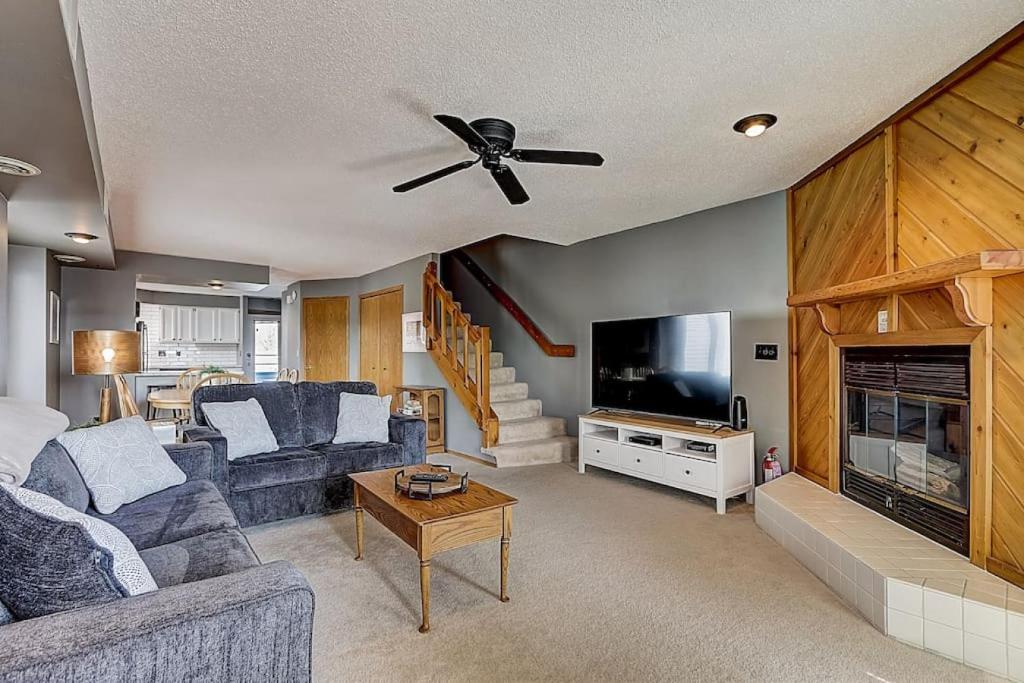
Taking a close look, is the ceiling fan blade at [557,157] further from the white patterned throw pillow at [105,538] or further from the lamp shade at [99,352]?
the lamp shade at [99,352]

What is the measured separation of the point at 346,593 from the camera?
8.32 feet

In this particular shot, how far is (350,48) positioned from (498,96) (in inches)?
27.5

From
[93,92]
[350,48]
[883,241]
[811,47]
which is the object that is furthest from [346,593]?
[883,241]

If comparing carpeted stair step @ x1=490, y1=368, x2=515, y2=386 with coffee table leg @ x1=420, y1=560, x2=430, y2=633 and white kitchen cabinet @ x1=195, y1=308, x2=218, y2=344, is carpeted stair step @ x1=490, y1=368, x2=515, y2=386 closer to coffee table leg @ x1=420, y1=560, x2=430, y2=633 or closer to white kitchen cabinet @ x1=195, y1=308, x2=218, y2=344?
coffee table leg @ x1=420, y1=560, x2=430, y2=633

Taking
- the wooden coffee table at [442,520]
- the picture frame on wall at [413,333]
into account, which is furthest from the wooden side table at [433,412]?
the wooden coffee table at [442,520]

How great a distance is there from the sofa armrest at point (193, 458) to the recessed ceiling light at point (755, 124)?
11.4ft

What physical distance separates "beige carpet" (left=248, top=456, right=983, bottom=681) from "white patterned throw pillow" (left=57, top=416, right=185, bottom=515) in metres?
0.72

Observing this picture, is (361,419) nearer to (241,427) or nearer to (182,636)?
(241,427)

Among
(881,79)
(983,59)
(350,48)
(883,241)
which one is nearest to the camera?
(350,48)

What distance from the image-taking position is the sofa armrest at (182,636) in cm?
107

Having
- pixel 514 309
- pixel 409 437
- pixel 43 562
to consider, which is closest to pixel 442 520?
pixel 43 562

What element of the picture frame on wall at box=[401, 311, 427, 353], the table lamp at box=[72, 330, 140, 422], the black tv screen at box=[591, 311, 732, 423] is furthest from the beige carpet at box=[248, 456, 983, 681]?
the picture frame on wall at box=[401, 311, 427, 353]

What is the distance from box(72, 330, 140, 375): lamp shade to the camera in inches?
171

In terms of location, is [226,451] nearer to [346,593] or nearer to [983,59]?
[346,593]
